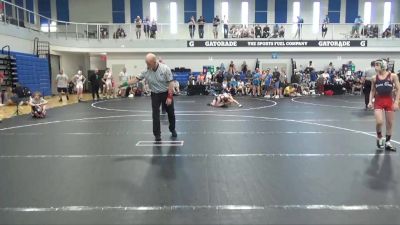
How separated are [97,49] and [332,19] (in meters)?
17.9

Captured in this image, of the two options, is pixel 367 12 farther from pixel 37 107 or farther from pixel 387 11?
pixel 37 107

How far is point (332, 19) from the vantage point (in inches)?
1192

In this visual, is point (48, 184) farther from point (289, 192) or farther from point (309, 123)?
point (309, 123)

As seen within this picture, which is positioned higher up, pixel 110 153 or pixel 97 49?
pixel 97 49

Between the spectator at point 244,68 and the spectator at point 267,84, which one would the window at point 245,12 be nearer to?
the spectator at point 244,68

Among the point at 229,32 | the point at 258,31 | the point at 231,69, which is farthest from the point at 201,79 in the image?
the point at 258,31

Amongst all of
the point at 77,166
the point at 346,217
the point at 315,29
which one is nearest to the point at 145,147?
the point at 77,166

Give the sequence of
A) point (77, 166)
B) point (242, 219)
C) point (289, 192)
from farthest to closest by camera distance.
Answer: point (77, 166) < point (289, 192) < point (242, 219)

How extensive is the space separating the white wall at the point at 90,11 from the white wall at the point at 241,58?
5008mm

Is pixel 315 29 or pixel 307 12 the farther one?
pixel 307 12

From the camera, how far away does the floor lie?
3820mm

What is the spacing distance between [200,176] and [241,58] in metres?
22.6

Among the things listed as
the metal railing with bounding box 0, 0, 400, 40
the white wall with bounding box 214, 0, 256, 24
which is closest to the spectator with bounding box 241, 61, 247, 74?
the metal railing with bounding box 0, 0, 400, 40

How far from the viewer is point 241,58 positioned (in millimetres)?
27078
